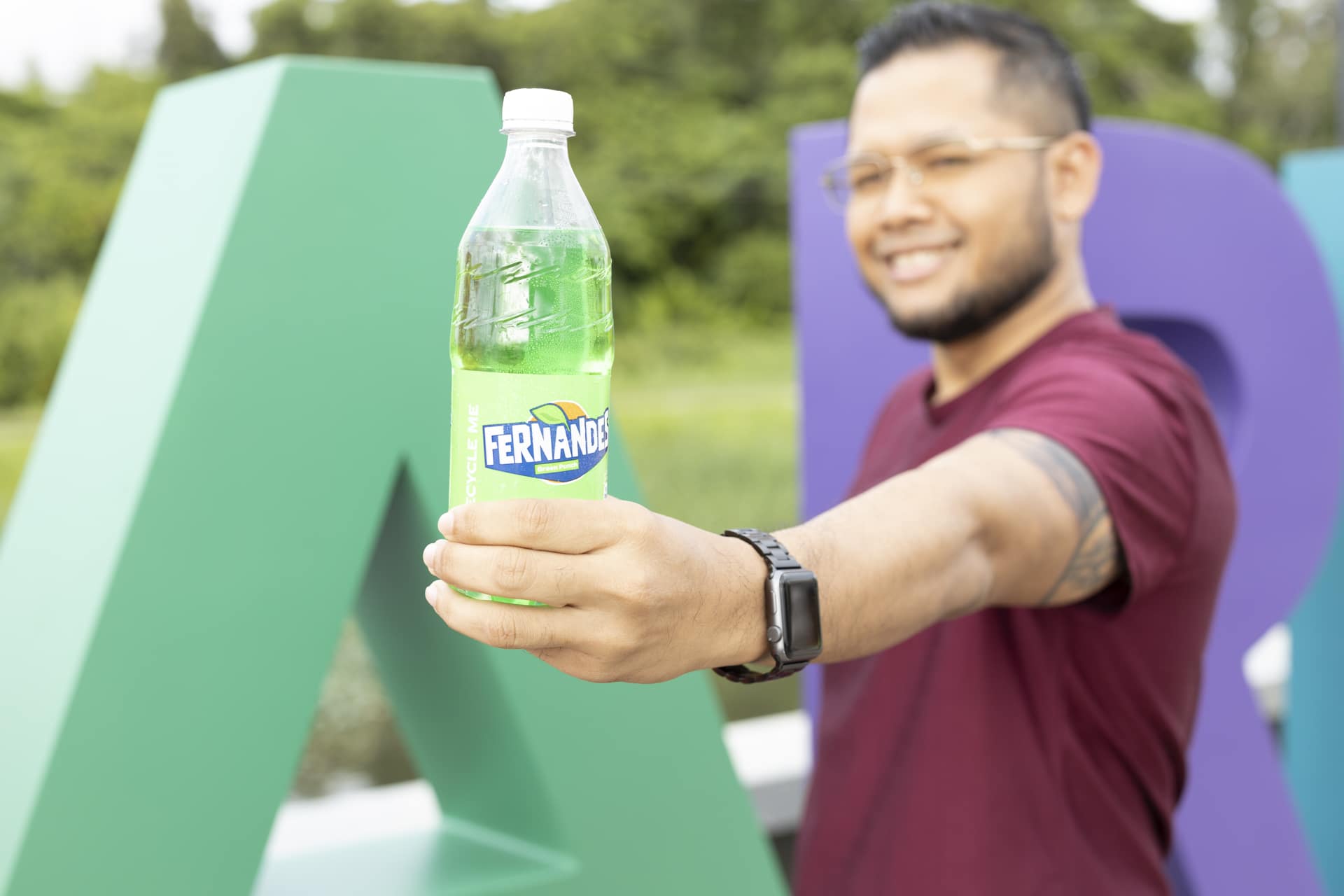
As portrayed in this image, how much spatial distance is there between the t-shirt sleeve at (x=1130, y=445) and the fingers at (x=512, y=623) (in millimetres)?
665

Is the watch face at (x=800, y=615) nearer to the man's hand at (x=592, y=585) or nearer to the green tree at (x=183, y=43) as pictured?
the man's hand at (x=592, y=585)

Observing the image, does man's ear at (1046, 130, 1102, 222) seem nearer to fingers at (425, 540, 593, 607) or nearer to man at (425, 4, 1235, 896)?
man at (425, 4, 1235, 896)

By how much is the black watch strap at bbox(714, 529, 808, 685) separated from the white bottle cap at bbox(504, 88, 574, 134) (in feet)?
1.19

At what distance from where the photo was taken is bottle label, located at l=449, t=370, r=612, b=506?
951 mm

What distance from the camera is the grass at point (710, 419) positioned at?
1411 cm

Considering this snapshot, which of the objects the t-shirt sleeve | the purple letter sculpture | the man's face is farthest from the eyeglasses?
the purple letter sculpture

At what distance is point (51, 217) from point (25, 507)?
445 inches

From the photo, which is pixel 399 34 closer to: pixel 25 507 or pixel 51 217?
pixel 51 217

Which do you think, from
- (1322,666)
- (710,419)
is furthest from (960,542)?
(710,419)

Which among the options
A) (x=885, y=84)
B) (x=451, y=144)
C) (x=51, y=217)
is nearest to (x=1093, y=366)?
(x=885, y=84)

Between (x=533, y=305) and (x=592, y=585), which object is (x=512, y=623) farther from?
(x=533, y=305)

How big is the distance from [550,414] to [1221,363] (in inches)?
88.2

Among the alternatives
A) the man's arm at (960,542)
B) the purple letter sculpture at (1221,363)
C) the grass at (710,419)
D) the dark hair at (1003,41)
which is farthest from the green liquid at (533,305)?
the grass at (710,419)

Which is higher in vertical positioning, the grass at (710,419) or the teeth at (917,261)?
the grass at (710,419)
